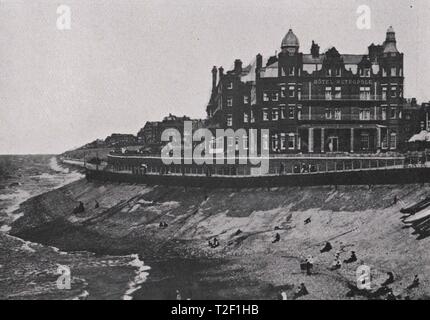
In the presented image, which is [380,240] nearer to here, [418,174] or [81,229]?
[418,174]

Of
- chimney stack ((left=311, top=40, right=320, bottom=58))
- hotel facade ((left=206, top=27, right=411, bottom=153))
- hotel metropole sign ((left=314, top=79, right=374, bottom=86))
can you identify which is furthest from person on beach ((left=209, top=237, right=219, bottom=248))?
chimney stack ((left=311, top=40, right=320, bottom=58))

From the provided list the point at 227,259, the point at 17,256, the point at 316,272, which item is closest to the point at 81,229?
the point at 17,256

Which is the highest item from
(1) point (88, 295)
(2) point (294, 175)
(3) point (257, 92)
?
(3) point (257, 92)

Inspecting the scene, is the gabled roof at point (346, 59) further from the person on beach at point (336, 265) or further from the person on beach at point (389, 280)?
the person on beach at point (389, 280)

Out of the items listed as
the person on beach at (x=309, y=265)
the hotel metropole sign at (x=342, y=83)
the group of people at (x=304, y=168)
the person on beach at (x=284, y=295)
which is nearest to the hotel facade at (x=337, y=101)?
the hotel metropole sign at (x=342, y=83)

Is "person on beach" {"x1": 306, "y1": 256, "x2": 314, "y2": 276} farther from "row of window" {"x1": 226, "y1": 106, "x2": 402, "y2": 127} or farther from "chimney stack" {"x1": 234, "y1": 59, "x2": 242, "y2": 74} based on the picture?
"chimney stack" {"x1": 234, "y1": 59, "x2": 242, "y2": 74}

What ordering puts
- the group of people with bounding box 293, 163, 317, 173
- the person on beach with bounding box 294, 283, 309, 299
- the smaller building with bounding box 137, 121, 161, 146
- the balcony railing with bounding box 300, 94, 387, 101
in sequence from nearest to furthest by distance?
the person on beach with bounding box 294, 283, 309, 299, the group of people with bounding box 293, 163, 317, 173, the balcony railing with bounding box 300, 94, 387, 101, the smaller building with bounding box 137, 121, 161, 146
